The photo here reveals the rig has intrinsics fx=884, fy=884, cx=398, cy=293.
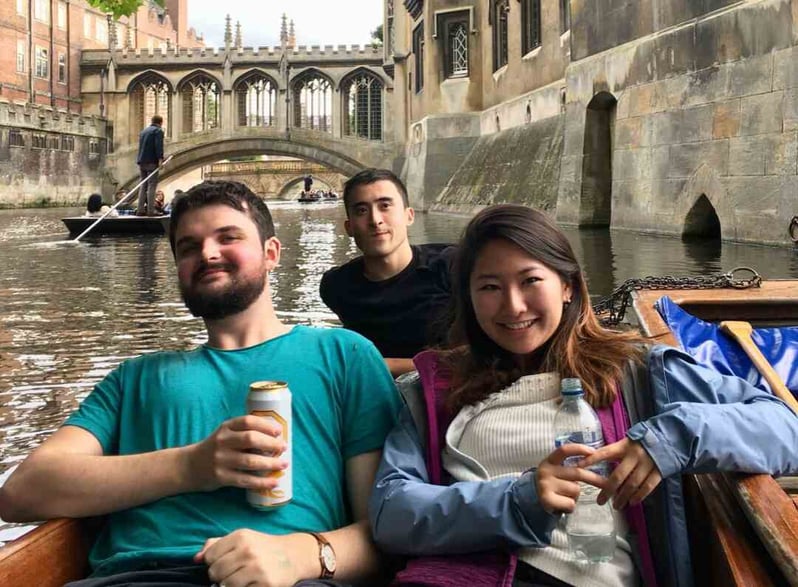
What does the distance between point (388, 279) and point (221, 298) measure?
1518 millimetres

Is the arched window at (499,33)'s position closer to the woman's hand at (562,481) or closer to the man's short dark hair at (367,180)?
the man's short dark hair at (367,180)

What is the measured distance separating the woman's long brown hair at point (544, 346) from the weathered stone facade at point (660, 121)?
7.95 metres

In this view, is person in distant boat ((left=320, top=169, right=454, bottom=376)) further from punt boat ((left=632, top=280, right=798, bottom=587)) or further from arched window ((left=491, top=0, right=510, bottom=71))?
arched window ((left=491, top=0, right=510, bottom=71))

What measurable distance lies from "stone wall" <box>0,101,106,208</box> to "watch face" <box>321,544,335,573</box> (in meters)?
35.7

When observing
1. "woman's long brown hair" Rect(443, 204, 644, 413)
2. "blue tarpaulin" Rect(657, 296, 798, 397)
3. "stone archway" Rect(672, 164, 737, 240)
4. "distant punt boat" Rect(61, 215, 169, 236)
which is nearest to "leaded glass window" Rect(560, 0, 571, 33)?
"stone archway" Rect(672, 164, 737, 240)

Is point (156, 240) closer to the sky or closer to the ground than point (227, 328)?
closer to the sky

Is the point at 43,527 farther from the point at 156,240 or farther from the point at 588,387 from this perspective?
the point at 156,240

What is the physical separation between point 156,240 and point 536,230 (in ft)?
45.4

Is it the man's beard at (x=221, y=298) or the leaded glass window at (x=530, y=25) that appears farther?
the leaded glass window at (x=530, y=25)

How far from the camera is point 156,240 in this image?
14.9 meters

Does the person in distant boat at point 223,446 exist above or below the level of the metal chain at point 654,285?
below

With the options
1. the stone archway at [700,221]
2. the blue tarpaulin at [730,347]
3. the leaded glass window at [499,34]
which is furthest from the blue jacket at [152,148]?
the blue tarpaulin at [730,347]

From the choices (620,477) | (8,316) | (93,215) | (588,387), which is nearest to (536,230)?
(588,387)

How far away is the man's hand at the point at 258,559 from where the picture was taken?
4.97 ft
